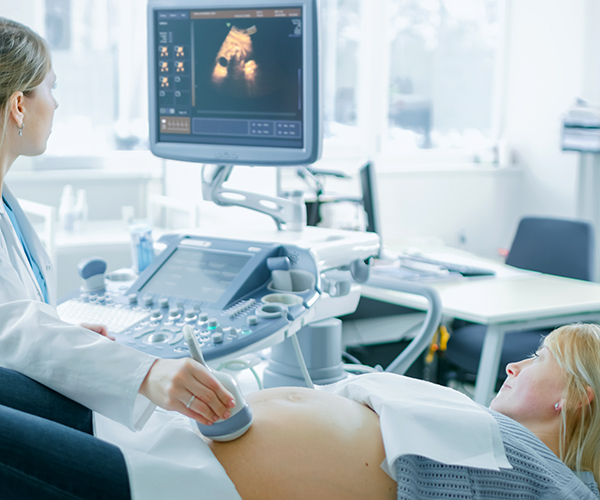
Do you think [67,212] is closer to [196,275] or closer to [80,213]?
[80,213]

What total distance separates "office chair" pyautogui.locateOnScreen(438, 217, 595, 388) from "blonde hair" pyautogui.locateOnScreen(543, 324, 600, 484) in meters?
1.25

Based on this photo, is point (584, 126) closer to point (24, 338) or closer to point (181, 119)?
point (181, 119)

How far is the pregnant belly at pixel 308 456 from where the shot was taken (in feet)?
3.15

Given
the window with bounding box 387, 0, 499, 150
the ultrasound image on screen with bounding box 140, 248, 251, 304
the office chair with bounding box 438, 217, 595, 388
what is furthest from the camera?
the window with bounding box 387, 0, 499, 150

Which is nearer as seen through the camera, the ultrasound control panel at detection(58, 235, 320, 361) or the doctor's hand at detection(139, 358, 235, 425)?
the doctor's hand at detection(139, 358, 235, 425)

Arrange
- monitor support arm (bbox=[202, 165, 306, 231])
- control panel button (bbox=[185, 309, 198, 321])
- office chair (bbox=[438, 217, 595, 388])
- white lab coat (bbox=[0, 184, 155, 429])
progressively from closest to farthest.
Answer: white lab coat (bbox=[0, 184, 155, 429]), control panel button (bbox=[185, 309, 198, 321]), monitor support arm (bbox=[202, 165, 306, 231]), office chair (bbox=[438, 217, 595, 388])

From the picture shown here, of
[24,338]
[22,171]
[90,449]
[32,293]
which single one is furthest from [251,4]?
[22,171]

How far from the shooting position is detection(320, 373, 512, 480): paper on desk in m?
0.97

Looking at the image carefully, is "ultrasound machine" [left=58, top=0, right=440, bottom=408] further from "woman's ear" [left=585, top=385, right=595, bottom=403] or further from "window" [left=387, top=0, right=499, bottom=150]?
"window" [left=387, top=0, right=499, bottom=150]

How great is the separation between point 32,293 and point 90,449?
1.68ft

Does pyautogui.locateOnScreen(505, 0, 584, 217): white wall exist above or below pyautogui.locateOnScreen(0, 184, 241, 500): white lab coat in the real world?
above

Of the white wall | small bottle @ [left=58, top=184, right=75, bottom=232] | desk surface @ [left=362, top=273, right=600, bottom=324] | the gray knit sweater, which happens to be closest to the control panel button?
the gray knit sweater

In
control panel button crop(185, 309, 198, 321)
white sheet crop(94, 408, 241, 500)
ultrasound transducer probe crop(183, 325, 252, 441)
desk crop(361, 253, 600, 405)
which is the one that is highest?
control panel button crop(185, 309, 198, 321)

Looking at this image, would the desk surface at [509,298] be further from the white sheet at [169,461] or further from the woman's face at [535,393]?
the white sheet at [169,461]
